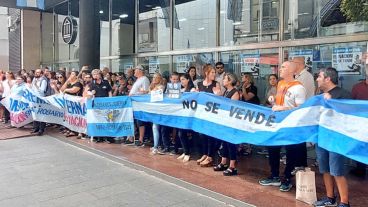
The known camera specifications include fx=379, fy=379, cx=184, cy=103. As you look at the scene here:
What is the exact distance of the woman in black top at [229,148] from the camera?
6137mm

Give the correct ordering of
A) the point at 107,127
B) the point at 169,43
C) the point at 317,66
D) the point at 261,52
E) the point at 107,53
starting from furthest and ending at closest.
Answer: the point at 107,53 < the point at 169,43 < the point at 107,127 < the point at 261,52 < the point at 317,66

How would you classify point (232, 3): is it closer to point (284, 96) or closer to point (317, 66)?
point (317, 66)

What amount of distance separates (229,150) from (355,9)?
3.38 m

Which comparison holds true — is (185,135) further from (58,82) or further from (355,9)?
(58,82)

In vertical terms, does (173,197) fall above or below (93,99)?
below

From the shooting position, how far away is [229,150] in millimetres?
6184

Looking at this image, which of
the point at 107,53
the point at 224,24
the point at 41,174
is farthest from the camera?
the point at 107,53

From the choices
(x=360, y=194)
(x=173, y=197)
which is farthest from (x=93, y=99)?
(x=360, y=194)

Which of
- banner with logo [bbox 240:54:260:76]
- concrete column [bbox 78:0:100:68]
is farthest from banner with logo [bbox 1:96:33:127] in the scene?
banner with logo [bbox 240:54:260:76]

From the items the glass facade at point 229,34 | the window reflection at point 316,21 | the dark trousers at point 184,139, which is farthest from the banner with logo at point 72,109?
the window reflection at point 316,21

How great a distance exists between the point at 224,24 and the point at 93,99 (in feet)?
12.0

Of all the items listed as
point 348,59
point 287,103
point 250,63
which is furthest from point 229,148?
point 250,63

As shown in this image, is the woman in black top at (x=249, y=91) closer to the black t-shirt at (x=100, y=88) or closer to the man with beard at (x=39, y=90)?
the black t-shirt at (x=100, y=88)

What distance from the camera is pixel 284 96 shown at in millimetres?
5254
